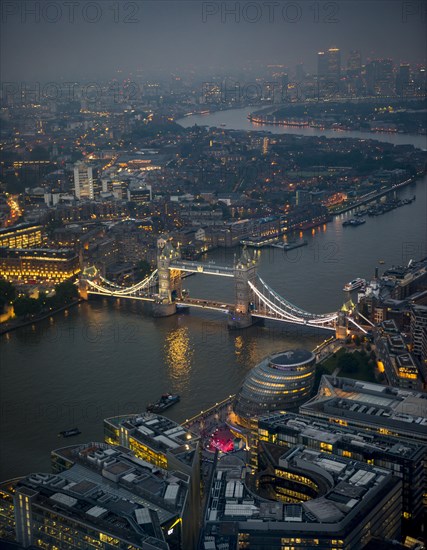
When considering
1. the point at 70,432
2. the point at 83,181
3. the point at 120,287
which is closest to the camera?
the point at 70,432

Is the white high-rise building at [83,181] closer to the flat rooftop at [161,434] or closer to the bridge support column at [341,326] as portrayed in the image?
the bridge support column at [341,326]

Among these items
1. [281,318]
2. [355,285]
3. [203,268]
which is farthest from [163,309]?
[355,285]

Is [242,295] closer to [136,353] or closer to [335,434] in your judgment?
[136,353]

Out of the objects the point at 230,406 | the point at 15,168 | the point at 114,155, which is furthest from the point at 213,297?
the point at 114,155

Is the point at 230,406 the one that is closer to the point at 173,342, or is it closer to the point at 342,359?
the point at 342,359

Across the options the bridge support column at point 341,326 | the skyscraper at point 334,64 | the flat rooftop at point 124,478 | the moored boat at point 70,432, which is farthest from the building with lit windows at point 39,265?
the skyscraper at point 334,64

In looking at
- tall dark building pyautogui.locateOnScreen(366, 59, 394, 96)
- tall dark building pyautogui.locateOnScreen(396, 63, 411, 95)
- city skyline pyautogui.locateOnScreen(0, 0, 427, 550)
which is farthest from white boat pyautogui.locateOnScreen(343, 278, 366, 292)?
tall dark building pyautogui.locateOnScreen(366, 59, 394, 96)
